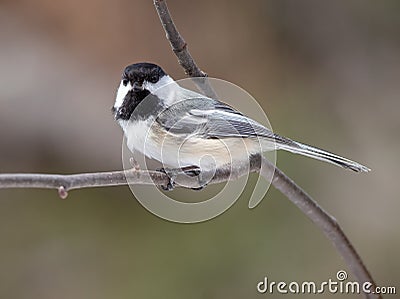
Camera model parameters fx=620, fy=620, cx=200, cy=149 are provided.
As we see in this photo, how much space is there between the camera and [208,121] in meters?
0.92

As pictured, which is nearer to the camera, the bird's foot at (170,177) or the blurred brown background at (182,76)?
the bird's foot at (170,177)

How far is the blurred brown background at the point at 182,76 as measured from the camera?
171cm

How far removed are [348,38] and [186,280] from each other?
97 centimetres

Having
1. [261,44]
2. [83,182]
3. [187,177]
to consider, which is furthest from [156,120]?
[261,44]

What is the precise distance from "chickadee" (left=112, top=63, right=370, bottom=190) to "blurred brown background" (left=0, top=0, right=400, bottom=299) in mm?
771

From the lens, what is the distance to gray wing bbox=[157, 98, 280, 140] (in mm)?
906

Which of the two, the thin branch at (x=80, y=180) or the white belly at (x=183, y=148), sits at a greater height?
the white belly at (x=183, y=148)

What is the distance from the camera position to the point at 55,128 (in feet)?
6.39

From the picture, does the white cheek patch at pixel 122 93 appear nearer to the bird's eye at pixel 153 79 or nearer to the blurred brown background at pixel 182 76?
the bird's eye at pixel 153 79

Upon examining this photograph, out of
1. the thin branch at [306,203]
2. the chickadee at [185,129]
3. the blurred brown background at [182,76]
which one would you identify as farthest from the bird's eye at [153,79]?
the blurred brown background at [182,76]

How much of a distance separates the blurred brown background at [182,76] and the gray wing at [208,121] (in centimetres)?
78

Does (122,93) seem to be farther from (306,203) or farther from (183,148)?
(306,203)

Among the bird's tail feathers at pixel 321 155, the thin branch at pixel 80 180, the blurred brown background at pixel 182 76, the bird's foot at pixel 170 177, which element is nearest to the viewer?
the thin branch at pixel 80 180

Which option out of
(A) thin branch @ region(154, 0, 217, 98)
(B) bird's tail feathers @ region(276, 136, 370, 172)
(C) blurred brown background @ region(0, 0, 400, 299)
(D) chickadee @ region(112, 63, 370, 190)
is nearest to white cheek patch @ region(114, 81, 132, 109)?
(D) chickadee @ region(112, 63, 370, 190)
